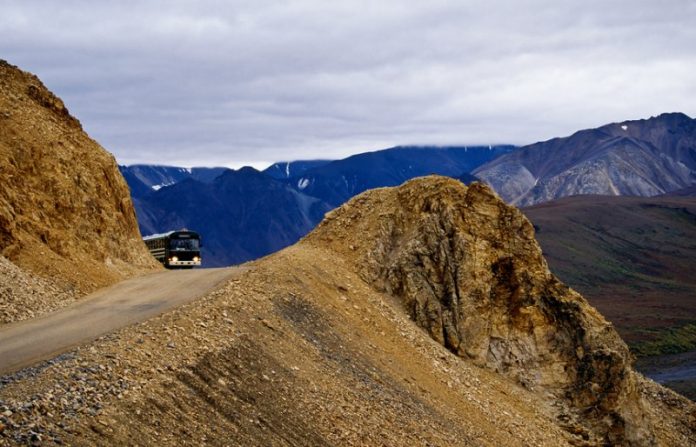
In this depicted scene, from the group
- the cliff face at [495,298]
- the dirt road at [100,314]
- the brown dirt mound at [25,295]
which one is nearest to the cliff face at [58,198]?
the brown dirt mound at [25,295]

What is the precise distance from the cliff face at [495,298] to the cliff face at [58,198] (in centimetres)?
866

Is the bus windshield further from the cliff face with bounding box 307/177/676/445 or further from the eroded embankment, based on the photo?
the eroded embankment

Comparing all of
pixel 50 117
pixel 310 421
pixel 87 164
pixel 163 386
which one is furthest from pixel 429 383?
pixel 50 117

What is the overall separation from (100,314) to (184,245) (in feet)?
81.0

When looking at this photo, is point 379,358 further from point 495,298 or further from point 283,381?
point 495,298

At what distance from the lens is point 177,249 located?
167ft

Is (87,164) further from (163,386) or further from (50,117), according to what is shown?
(163,386)

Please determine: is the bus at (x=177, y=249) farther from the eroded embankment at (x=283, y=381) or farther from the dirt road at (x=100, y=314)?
Result: the eroded embankment at (x=283, y=381)

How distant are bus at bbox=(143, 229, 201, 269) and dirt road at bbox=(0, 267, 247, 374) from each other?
1484cm

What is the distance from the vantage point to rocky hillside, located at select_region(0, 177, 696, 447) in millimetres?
18625

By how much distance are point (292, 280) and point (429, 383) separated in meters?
5.77

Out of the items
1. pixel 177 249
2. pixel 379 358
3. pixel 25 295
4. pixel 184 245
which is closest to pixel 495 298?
pixel 379 358

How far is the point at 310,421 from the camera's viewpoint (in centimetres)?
2244

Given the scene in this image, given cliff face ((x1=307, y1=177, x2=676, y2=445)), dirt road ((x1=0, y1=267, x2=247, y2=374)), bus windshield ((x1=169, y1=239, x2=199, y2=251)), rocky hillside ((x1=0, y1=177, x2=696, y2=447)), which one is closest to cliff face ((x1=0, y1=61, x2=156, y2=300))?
dirt road ((x1=0, y1=267, x2=247, y2=374))
